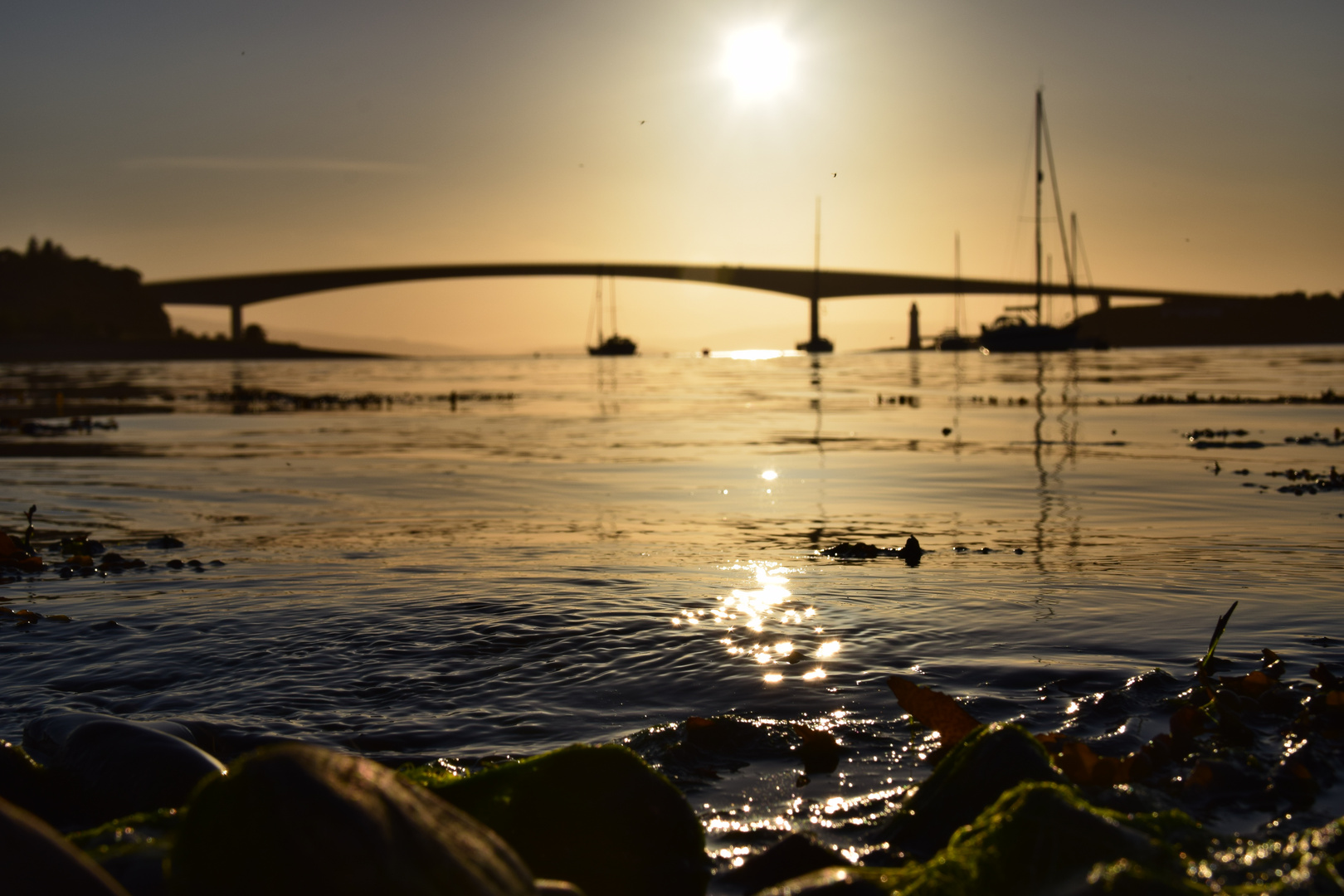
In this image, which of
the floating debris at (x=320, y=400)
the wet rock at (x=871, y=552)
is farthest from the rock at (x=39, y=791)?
the floating debris at (x=320, y=400)

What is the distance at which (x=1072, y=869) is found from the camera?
7.73 ft

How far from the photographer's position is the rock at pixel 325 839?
184 centimetres

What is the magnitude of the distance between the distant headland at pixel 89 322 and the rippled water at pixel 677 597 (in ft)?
315

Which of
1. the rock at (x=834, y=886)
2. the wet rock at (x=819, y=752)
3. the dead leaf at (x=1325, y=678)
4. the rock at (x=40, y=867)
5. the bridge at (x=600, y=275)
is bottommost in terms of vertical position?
the wet rock at (x=819, y=752)

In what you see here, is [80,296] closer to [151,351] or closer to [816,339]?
[151,351]

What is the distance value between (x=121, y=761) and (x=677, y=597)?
11.6ft

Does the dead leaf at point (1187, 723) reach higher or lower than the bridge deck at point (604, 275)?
lower

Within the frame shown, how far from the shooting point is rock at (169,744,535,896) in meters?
1.84

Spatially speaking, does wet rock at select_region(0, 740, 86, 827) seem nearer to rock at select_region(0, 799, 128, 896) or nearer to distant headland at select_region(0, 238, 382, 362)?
rock at select_region(0, 799, 128, 896)

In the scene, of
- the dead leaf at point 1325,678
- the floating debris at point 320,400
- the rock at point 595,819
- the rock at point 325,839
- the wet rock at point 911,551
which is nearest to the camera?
the rock at point 325,839

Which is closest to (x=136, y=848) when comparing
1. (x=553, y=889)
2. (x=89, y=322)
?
(x=553, y=889)

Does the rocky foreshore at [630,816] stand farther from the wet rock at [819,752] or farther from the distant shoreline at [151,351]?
the distant shoreline at [151,351]

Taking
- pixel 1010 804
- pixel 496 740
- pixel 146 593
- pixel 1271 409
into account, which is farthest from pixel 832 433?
pixel 1010 804

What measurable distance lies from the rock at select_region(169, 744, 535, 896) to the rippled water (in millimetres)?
1463
